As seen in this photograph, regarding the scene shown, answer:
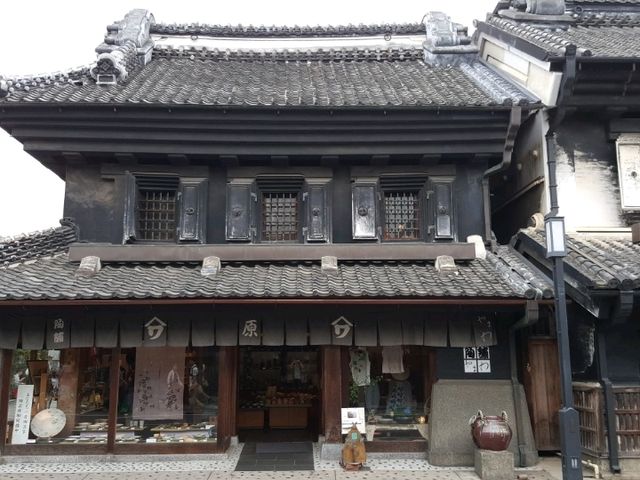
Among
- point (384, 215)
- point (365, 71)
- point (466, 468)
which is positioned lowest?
point (466, 468)

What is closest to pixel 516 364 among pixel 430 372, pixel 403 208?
pixel 430 372

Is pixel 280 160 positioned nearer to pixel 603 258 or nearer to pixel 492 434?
pixel 603 258

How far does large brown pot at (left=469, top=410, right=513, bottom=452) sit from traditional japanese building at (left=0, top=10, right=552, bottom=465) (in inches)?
26.7

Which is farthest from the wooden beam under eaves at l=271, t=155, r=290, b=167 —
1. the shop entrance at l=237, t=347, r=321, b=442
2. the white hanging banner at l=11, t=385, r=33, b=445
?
the white hanging banner at l=11, t=385, r=33, b=445

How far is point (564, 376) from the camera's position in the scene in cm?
732

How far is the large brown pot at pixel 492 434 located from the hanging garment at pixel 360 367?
219 centimetres

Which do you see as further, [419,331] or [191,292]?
[419,331]

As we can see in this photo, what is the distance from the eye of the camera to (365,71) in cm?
1367

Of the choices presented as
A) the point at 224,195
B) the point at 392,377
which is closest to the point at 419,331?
the point at 392,377

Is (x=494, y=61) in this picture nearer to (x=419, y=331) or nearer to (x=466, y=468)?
(x=419, y=331)

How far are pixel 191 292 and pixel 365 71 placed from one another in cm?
841

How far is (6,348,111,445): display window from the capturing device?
9.37 m

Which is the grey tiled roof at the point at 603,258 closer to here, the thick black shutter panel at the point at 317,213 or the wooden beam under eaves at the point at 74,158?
the thick black shutter panel at the point at 317,213

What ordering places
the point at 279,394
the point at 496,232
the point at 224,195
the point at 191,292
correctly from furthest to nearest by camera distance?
the point at 496,232, the point at 279,394, the point at 224,195, the point at 191,292
